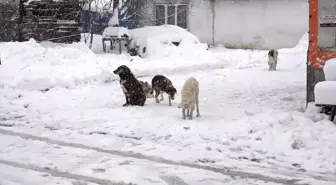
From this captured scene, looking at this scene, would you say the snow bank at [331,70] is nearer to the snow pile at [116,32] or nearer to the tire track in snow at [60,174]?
Answer: the tire track in snow at [60,174]

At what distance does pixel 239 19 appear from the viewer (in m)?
28.0

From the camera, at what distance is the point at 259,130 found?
311 inches

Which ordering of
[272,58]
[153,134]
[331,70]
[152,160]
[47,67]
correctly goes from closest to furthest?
1. [152,160]
2. [153,134]
3. [331,70]
4. [47,67]
5. [272,58]

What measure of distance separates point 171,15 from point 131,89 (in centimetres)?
1880

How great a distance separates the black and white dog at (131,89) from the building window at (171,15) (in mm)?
18540

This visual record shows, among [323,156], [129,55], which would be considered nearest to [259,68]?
[129,55]

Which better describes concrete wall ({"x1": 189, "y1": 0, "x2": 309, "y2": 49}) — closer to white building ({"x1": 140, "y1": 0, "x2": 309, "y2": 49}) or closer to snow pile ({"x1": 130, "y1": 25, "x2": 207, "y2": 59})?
white building ({"x1": 140, "y1": 0, "x2": 309, "y2": 49})

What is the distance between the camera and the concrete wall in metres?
26.7

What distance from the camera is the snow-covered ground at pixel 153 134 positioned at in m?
6.25

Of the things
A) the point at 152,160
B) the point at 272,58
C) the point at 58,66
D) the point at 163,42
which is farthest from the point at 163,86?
the point at 163,42

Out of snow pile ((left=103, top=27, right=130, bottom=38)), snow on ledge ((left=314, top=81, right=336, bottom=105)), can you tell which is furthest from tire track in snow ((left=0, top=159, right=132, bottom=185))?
snow pile ((left=103, top=27, right=130, bottom=38))

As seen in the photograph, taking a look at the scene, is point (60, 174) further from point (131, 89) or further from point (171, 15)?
point (171, 15)

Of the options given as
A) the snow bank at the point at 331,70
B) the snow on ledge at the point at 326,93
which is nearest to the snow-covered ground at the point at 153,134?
the snow on ledge at the point at 326,93

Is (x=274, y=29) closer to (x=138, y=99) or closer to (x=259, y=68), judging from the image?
(x=259, y=68)
